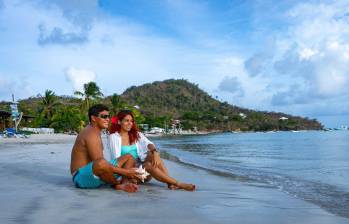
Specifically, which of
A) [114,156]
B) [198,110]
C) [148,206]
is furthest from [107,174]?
[198,110]

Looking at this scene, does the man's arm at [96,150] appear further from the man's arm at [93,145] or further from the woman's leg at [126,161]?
the woman's leg at [126,161]

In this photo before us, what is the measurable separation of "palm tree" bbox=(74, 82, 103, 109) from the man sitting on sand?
5765 centimetres

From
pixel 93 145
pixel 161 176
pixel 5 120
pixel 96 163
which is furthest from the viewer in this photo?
pixel 5 120

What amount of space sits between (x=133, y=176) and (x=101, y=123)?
84cm

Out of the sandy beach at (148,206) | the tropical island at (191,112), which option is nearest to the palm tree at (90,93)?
the tropical island at (191,112)

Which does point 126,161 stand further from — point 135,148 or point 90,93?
point 90,93

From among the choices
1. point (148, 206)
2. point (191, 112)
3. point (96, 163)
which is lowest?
point (148, 206)

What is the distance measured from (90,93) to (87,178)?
191 ft

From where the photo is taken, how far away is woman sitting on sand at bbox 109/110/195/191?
5926 mm

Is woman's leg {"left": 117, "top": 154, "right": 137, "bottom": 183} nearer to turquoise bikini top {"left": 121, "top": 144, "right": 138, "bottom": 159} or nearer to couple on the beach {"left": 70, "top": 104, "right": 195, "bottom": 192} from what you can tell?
couple on the beach {"left": 70, "top": 104, "right": 195, "bottom": 192}

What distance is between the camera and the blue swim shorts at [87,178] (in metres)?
5.55

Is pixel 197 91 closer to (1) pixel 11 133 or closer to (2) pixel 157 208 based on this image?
(1) pixel 11 133

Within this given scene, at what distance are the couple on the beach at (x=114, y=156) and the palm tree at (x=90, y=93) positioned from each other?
57390 millimetres

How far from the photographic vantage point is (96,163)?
5.36 m
